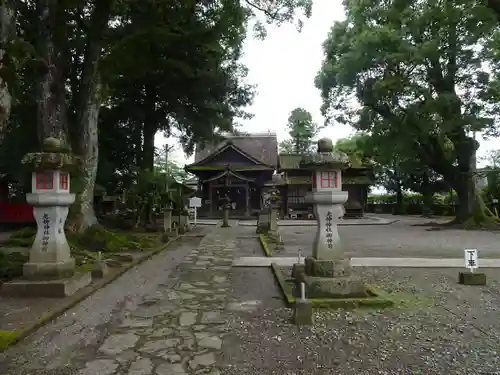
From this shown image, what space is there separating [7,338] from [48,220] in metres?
2.70

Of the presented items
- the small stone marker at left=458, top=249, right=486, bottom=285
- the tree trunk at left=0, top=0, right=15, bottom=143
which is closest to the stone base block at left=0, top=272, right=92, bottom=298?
the tree trunk at left=0, top=0, right=15, bottom=143

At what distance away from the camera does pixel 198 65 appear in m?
17.5

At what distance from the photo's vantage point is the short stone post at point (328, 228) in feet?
19.7

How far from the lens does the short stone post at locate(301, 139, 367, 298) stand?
6.01 metres

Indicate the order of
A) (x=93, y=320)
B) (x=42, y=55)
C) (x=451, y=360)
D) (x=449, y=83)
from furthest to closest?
(x=449, y=83)
(x=42, y=55)
(x=93, y=320)
(x=451, y=360)

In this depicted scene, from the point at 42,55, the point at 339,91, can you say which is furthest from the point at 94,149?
the point at 339,91

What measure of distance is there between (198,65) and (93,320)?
14.0 meters

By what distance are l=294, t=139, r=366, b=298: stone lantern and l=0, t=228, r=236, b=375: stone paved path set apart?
1.56m

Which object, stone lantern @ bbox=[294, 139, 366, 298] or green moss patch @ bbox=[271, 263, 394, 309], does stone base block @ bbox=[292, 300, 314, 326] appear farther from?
stone lantern @ bbox=[294, 139, 366, 298]

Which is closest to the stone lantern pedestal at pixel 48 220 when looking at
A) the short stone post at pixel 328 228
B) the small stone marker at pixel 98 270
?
the small stone marker at pixel 98 270

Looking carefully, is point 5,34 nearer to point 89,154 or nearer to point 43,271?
point 43,271

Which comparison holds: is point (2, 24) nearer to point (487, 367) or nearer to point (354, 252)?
point (487, 367)

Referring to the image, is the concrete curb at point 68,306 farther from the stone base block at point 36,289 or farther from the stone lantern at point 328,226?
Result: the stone lantern at point 328,226

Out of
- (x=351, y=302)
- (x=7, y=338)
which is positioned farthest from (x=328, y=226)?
(x=7, y=338)
